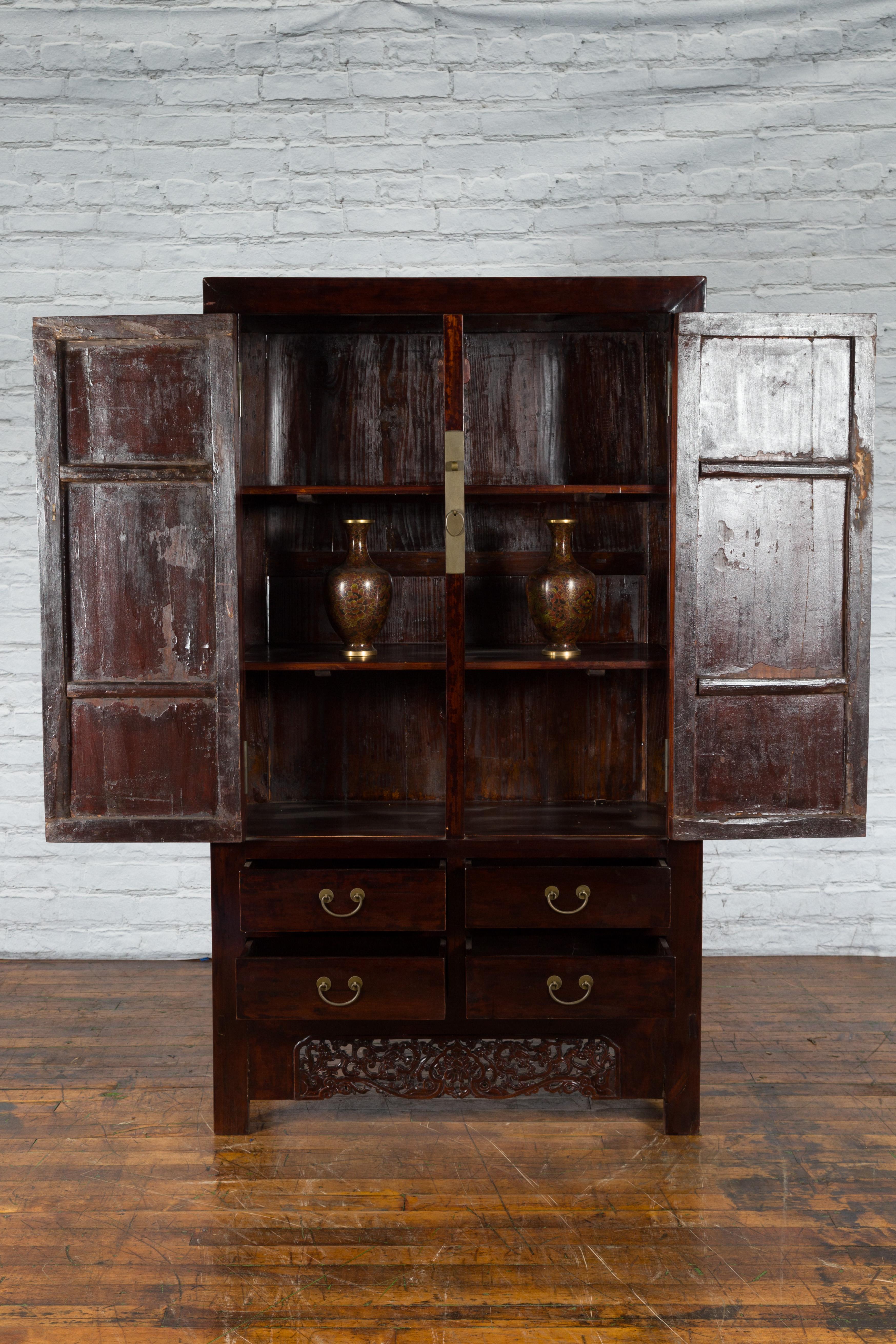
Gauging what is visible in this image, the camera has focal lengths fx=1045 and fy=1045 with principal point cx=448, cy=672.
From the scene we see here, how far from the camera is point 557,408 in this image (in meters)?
2.94

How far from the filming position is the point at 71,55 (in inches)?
136

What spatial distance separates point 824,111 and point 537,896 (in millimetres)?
2796

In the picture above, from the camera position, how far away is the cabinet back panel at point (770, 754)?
8.00 ft

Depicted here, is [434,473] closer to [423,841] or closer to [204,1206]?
[423,841]

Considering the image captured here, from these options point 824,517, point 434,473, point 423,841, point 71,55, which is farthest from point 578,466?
point 71,55

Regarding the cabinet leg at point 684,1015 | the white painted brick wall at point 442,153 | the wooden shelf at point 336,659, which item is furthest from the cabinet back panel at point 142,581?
the white painted brick wall at point 442,153

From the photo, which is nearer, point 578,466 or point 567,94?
point 578,466

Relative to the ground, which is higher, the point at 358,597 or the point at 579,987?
the point at 358,597

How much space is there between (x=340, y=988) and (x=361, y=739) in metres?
0.74

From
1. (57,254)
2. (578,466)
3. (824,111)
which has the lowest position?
(578,466)

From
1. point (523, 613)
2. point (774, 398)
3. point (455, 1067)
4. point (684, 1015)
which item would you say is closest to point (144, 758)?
point (455, 1067)

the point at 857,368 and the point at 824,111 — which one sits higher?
the point at 824,111

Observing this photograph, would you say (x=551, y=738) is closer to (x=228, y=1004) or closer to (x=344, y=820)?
(x=344, y=820)

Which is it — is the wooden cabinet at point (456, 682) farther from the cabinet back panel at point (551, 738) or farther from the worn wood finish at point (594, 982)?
the cabinet back panel at point (551, 738)
